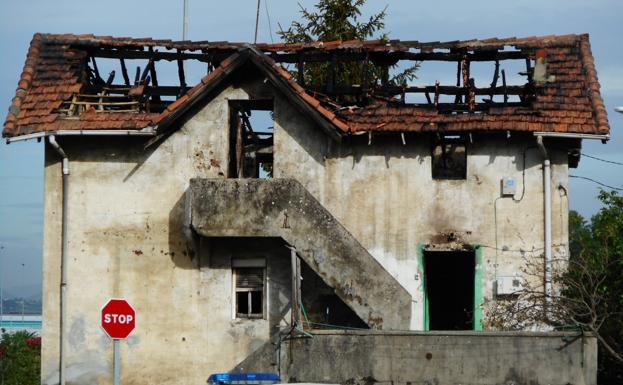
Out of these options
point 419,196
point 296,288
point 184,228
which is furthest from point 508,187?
point 184,228

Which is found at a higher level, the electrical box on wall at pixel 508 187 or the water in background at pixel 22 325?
the electrical box on wall at pixel 508 187

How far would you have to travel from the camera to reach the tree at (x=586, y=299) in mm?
22688

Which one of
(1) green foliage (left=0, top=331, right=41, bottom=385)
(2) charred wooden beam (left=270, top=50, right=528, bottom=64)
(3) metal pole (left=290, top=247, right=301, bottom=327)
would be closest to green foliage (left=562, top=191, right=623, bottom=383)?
(2) charred wooden beam (left=270, top=50, right=528, bottom=64)

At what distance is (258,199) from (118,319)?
6.44 metres

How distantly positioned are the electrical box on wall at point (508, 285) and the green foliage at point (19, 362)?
14766 mm

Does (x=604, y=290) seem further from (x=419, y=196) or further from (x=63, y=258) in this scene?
(x=63, y=258)

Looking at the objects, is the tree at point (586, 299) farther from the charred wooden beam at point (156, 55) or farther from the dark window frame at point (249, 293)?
the charred wooden beam at point (156, 55)


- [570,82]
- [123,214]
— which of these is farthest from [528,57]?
[123,214]

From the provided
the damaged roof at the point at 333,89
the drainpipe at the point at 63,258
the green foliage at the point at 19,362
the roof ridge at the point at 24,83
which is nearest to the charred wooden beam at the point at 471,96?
the damaged roof at the point at 333,89

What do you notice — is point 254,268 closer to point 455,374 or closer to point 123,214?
point 123,214

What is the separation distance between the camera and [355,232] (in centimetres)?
2469

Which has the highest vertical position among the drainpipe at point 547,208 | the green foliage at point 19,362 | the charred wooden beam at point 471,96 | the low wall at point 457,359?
the charred wooden beam at point 471,96

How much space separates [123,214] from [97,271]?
1360 mm

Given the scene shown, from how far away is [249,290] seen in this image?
982 inches
